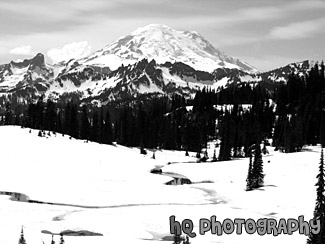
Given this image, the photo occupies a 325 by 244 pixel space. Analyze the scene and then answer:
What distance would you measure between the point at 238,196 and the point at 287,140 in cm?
5455

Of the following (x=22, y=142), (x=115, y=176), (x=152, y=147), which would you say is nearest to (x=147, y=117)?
(x=152, y=147)

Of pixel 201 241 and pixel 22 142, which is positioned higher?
pixel 22 142

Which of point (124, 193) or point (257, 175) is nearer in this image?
point (124, 193)

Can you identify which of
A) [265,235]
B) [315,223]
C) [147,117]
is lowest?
[265,235]

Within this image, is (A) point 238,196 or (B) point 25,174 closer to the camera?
(A) point 238,196

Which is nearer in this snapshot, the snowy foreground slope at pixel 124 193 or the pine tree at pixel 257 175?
the snowy foreground slope at pixel 124 193

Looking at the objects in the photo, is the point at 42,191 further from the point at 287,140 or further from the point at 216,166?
the point at 287,140

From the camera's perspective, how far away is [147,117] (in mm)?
173250

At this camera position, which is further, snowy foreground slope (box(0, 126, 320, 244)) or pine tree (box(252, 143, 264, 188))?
pine tree (box(252, 143, 264, 188))

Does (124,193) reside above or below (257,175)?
below

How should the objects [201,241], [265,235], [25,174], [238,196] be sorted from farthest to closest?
[25,174] < [238,196] < [265,235] < [201,241]

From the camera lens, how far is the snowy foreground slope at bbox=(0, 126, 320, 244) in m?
45.6

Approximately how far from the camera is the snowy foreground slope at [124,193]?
45.6 m

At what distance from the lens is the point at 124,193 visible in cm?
6812
